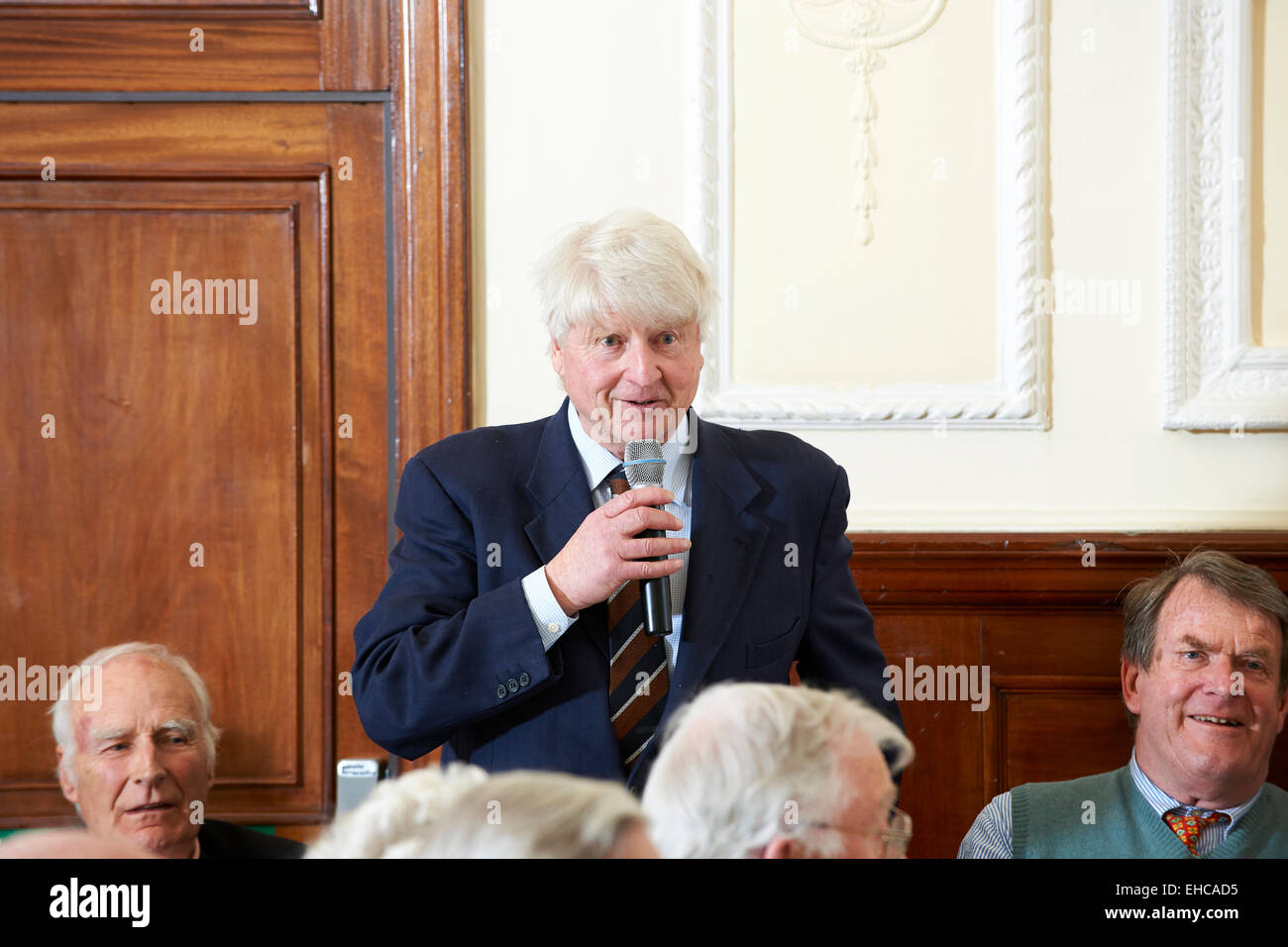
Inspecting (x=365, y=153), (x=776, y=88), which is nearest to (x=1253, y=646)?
(x=776, y=88)

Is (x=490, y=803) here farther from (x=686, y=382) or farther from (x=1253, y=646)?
(x=1253, y=646)

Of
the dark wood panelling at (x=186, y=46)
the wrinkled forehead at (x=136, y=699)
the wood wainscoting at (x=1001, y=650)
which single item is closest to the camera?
the wrinkled forehead at (x=136, y=699)

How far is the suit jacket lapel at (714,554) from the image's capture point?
5.09ft

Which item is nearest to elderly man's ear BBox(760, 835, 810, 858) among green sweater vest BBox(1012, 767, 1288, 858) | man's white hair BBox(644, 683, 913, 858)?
man's white hair BBox(644, 683, 913, 858)

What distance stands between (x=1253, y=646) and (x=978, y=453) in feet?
2.60

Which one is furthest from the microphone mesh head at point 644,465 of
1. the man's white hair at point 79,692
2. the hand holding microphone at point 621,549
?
the man's white hair at point 79,692

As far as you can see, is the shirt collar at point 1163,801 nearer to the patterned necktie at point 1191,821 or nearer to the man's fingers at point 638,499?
the patterned necktie at point 1191,821

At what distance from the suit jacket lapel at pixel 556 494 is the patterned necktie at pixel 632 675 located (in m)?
0.03

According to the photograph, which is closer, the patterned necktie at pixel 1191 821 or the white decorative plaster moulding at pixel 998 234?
the patterned necktie at pixel 1191 821

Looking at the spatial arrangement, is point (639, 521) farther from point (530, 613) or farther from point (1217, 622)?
point (1217, 622)

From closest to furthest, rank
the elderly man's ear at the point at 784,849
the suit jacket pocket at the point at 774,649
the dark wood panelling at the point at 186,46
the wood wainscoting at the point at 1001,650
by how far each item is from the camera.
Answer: the elderly man's ear at the point at 784,849
the suit jacket pocket at the point at 774,649
the wood wainscoting at the point at 1001,650
the dark wood panelling at the point at 186,46

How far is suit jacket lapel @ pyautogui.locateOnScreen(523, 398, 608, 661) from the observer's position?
160cm

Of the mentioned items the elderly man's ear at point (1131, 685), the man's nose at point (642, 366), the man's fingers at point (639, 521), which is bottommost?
the elderly man's ear at point (1131, 685)

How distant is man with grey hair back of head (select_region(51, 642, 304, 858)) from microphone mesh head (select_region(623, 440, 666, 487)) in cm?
90
